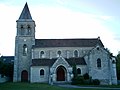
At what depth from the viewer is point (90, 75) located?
4991cm

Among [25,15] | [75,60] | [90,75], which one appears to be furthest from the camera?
[25,15]

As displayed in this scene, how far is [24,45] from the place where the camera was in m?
55.2

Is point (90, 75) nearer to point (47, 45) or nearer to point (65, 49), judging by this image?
point (65, 49)

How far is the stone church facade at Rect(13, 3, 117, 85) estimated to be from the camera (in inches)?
1978

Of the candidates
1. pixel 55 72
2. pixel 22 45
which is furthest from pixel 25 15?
pixel 55 72

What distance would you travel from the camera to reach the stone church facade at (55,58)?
50.2m

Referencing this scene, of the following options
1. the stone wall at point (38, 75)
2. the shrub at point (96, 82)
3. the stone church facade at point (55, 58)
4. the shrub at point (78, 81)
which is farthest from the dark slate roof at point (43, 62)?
the shrub at point (96, 82)

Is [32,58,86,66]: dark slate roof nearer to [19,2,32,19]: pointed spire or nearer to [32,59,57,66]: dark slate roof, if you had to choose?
[32,59,57,66]: dark slate roof

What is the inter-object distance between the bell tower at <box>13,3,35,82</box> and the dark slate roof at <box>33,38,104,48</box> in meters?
2.39

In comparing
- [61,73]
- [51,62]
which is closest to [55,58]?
[51,62]

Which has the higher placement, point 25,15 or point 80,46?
point 25,15

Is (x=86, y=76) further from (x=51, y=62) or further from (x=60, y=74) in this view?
(x=51, y=62)

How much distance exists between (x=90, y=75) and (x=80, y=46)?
9.00 meters

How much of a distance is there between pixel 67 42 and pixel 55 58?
5.85 metres
